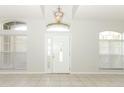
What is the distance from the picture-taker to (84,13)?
410 inches

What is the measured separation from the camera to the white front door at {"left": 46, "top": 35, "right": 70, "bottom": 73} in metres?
12.0

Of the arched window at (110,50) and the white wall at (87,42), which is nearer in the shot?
the white wall at (87,42)

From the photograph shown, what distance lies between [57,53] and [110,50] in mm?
2594

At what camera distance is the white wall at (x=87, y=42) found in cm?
1178

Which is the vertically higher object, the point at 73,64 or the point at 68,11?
the point at 68,11

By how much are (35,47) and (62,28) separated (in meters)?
7.66

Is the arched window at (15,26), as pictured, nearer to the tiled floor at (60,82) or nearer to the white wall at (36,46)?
the white wall at (36,46)

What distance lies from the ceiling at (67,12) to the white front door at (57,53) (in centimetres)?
99

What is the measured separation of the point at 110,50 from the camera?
1217 centimetres

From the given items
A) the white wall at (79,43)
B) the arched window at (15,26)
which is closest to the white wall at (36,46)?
the white wall at (79,43)

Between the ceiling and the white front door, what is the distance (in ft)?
3.24
